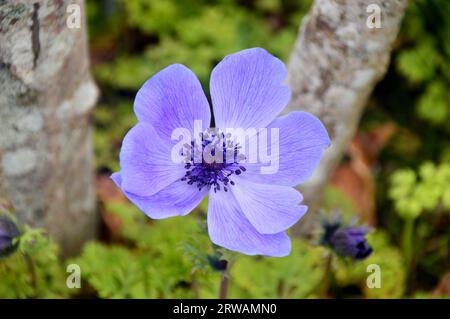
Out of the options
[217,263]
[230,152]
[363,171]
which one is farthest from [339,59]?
[363,171]

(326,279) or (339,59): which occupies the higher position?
(339,59)

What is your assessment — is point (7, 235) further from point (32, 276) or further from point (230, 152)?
point (230, 152)

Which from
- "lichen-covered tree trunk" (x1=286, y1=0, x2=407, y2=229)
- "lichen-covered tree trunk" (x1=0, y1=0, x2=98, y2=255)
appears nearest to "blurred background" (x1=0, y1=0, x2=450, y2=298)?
"lichen-covered tree trunk" (x1=0, y1=0, x2=98, y2=255)

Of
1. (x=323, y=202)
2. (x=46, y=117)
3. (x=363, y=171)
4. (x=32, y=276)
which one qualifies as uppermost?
(x=46, y=117)

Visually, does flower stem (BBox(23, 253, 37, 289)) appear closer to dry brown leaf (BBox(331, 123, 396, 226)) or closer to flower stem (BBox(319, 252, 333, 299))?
flower stem (BBox(319, 252, 333, 299))

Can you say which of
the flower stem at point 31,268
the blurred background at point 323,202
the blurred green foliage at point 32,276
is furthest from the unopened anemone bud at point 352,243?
the flower stem at point 31,268
